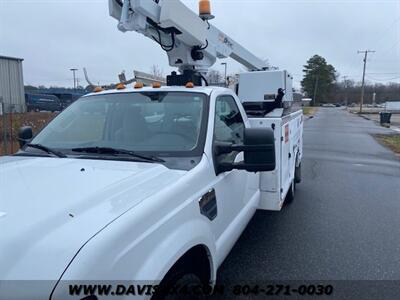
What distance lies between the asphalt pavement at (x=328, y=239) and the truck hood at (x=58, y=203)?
191 cm

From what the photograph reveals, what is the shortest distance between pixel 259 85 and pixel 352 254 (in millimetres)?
3172

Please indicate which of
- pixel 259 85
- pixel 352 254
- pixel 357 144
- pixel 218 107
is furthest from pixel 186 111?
pixel 357 144

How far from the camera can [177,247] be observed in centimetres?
193

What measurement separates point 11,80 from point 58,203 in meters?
32.3

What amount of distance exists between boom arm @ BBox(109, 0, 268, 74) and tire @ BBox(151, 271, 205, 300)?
9.23ft

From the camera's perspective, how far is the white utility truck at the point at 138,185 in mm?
1450

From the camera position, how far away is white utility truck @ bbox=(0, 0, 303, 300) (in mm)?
Answer: 1450

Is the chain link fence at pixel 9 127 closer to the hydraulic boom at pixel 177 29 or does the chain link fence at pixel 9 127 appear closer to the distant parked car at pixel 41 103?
the hydraulic boom at pixel 177 29

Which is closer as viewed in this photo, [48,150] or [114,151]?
[114,151]

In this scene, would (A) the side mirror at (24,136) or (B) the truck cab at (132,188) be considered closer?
(B) the truck cab at (132,188)

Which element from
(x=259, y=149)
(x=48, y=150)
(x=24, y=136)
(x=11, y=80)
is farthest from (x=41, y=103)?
(x=259, y=149)

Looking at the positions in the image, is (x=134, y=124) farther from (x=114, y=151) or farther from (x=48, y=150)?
(x=48, y=150)

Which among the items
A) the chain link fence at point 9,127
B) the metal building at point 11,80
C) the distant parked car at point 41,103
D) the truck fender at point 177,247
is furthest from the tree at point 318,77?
the truck fender at point 177,247

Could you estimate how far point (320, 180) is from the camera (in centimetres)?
820
